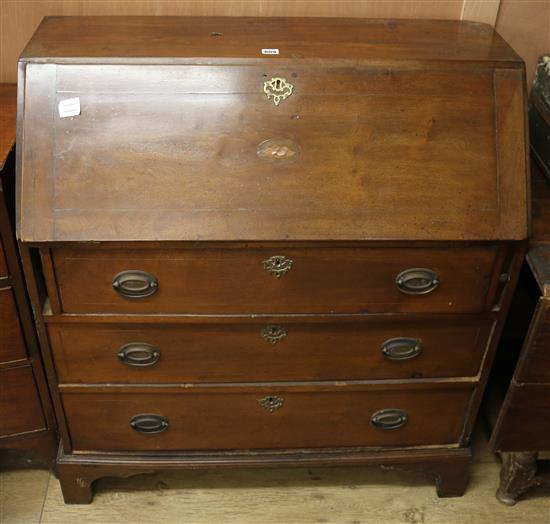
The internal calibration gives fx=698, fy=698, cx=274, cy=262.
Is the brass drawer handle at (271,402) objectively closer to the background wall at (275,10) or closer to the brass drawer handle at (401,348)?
the brass drawer handle at (401,348)

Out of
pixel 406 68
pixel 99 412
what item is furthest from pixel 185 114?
pixel 99 412

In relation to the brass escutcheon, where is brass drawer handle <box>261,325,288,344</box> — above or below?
below

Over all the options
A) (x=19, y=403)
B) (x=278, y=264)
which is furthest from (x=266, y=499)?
(x=278, y=264)

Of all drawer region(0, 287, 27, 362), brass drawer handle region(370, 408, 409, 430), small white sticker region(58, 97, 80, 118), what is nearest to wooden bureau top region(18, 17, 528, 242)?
small white sticker region(58, 97, 80, 118)

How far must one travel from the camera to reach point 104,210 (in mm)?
1345

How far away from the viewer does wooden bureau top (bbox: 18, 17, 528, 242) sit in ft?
4.42

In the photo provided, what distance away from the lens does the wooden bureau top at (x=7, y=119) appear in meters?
1.41

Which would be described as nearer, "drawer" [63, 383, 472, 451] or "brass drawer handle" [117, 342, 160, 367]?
"brass drawer handle" [117, 342, 160, 367]

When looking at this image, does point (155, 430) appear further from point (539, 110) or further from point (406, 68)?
point (539, 110)

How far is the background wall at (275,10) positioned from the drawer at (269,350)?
0.75 m

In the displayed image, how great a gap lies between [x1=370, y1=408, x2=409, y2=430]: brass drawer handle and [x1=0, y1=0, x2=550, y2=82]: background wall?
976mm

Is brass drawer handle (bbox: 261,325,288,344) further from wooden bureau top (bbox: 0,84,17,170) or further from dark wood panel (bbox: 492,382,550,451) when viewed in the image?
wooden bureau top (bbox: 0,84,17,170)

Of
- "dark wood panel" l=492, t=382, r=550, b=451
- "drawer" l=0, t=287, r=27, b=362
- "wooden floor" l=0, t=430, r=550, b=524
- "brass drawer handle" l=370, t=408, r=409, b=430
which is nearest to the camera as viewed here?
"drawer" l=0, t=287, r=27, b=362

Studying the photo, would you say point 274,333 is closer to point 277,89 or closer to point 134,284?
point 134,284
